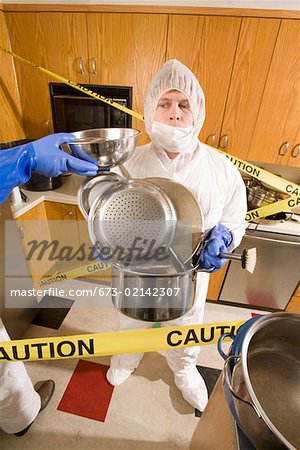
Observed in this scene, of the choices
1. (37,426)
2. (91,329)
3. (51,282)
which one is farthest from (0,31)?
(37,426)

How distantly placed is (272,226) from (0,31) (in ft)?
6.13

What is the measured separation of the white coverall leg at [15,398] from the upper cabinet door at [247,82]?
A: 1.40 meters

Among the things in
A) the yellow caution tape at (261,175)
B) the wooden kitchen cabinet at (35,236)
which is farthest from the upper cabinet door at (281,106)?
the wooden kitchen cabinet at (35,236)

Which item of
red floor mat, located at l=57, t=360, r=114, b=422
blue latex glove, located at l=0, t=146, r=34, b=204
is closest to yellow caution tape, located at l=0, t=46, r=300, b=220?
blue latex glove, located at l=0, t=146, r=34, b=204

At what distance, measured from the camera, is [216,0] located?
106 centimetres

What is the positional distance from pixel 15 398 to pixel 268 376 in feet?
2.73

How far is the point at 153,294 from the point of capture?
21.2 inches

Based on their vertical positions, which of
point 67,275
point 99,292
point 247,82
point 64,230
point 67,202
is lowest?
point 99,292

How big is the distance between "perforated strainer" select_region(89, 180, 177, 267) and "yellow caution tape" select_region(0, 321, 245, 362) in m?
0.19

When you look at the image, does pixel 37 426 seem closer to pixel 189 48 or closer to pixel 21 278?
pixel 21 278

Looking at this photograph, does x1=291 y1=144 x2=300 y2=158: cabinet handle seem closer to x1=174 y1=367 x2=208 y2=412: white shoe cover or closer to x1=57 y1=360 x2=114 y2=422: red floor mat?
x1=174 y1=367 x2=208 y2=412: white shoe cover

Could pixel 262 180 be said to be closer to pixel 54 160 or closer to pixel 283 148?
pixel 283 148

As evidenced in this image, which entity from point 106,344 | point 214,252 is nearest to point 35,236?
point 106,344

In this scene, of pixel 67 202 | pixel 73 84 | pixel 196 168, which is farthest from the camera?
pixel 67 202
